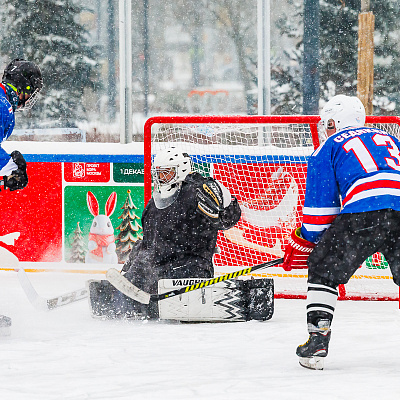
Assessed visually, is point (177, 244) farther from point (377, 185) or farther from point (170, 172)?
point (377, 185)

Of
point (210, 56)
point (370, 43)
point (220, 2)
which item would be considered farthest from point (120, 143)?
point (370, 43)

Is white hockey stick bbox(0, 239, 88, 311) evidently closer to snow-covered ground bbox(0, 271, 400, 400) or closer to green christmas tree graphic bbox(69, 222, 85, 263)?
snow-covered ground bbox(0, 271, 400, 400)

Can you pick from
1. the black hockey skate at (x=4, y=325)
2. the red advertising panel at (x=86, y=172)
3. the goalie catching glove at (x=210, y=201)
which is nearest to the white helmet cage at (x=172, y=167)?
the goalie catching glove at (x=210, y=201)

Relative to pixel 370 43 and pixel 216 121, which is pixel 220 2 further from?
pixel 216 121

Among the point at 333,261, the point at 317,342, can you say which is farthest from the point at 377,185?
the point at 317,342

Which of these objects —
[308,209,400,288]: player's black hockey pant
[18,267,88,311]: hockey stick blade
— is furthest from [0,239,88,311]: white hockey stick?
[308,209,400,288]: player's black hockey pant

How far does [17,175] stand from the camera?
4145 millimetres

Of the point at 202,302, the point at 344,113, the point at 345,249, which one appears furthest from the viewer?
the point at 202,302

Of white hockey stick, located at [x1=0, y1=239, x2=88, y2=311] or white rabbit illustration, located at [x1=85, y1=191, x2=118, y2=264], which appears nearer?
white hockey stick, located at [x1=0, y1=239, x2=88, y2=311]

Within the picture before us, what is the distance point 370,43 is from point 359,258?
3.54m

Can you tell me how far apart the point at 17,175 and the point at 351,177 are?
1.97 metres

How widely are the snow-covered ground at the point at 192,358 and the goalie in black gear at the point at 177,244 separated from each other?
0.36 ft

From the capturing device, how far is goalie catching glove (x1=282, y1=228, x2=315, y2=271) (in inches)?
125

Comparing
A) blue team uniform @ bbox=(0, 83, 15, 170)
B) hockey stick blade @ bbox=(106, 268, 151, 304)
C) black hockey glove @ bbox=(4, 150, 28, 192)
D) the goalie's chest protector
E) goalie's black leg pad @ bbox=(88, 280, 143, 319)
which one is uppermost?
blue team uniform @ bbox=(0, 83, 15, 170)
